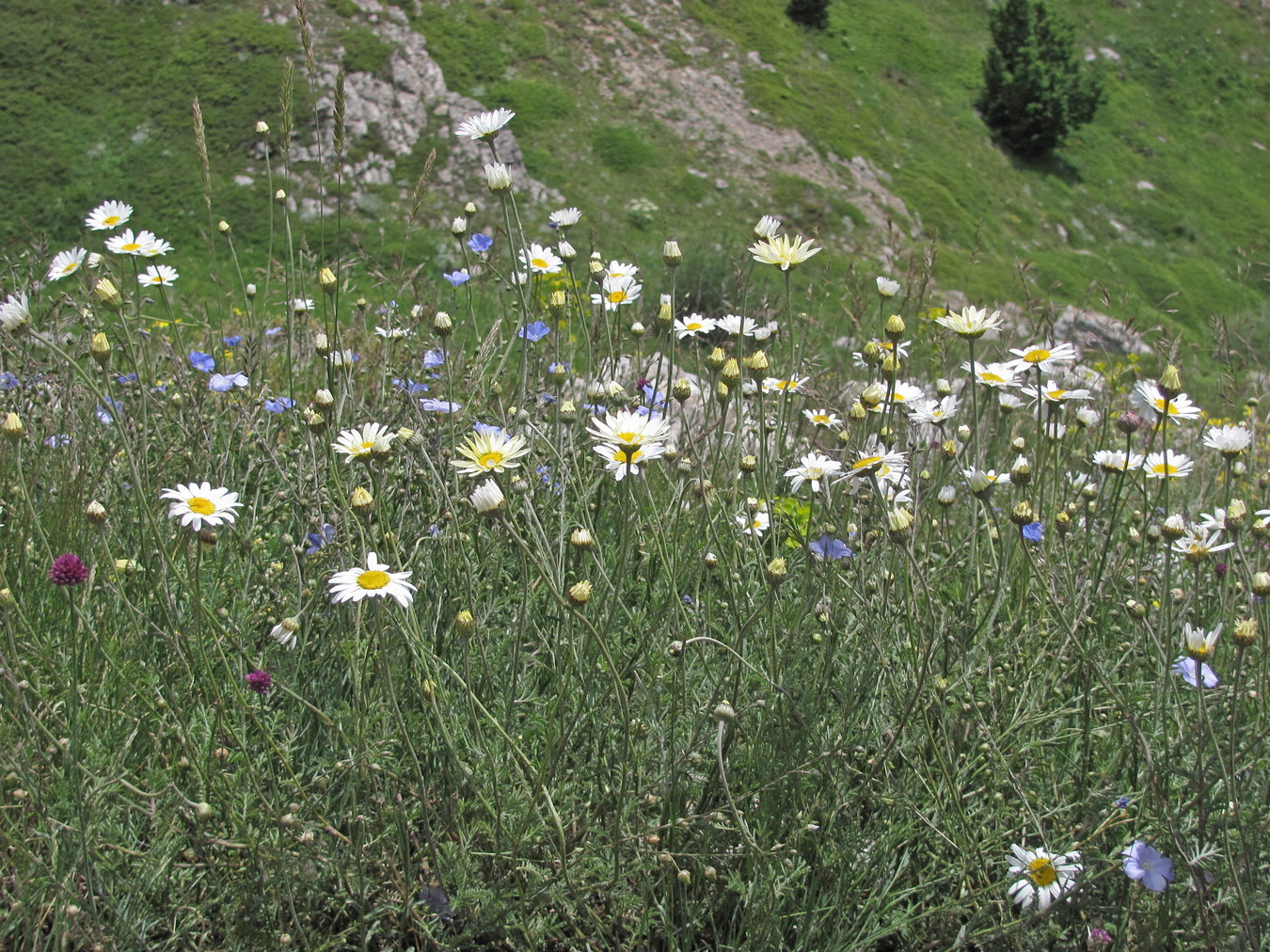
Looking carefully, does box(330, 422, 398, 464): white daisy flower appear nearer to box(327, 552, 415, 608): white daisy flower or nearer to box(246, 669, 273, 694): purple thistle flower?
box(327, 552, 415, 608): white daisy flower

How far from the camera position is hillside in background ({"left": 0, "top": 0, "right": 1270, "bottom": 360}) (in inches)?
262

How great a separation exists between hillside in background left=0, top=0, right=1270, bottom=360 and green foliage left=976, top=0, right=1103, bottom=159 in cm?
43

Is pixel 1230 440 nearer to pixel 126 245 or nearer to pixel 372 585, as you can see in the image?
pixel 372 585

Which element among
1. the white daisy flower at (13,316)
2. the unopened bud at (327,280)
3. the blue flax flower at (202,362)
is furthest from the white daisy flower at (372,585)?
the blue flax flower at (202,362)

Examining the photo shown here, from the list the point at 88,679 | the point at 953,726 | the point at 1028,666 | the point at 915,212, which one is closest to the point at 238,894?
the point at 88,679

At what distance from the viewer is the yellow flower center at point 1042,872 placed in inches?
49.5

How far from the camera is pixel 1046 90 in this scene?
42.5ft

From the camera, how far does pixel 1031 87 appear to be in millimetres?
12883

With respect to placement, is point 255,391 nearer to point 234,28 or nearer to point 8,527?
point 8,527

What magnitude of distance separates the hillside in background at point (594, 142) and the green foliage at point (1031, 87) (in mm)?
435

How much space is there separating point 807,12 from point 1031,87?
12.3 ft

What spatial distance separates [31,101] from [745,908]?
830 cm

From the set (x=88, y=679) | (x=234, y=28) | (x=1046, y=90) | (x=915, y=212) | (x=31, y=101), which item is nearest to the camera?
(x=88, y=679)

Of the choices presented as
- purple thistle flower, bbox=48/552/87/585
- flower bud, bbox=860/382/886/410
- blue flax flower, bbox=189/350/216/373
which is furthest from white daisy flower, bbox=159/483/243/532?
Answer: blue flax flower, bbox=189/350/216/373
